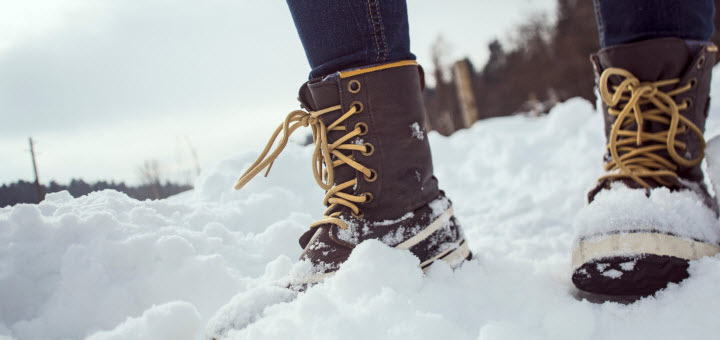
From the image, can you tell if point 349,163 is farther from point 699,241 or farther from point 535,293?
point 699,241

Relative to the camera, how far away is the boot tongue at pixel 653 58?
0.88m

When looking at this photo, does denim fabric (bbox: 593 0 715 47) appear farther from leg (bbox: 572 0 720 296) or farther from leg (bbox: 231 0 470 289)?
leg (bbox: 231 0 470 289)

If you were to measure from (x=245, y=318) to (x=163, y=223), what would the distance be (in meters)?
0.56

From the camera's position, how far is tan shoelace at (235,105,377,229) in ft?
2.81

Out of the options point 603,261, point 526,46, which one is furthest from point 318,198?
point 526,46

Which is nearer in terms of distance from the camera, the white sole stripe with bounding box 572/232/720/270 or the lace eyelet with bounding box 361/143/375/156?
the white sole stripe with bounding box 572/232/720/270

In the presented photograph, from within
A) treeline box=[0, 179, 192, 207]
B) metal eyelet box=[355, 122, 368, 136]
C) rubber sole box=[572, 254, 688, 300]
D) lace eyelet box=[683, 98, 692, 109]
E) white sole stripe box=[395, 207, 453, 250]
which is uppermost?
metal eyelet box=[355, 122, 368, 136]

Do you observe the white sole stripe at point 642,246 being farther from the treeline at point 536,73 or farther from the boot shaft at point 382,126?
Answer: the treeline at point 536,73

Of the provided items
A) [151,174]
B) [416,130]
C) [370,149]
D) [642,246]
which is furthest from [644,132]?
[151,174]

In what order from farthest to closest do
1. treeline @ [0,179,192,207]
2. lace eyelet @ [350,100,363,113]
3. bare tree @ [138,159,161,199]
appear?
bare tree @ [138,159,161,199]
treeline @ [0,179,192,207]
lace eyelet @ [350,100,363,113]

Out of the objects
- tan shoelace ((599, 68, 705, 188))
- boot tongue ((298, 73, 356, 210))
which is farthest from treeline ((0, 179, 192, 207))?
tan shoelace ((599, 68, 705, 188))

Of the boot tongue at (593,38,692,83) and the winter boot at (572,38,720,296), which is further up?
the boot tongue at (593,38,692,83)

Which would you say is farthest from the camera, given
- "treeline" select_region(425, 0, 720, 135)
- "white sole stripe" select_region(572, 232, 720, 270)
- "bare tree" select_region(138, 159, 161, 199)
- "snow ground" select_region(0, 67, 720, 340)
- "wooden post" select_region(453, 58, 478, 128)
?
"treeline" select_region(425, 0, 720, 135)

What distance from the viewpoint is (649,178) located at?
91cm
